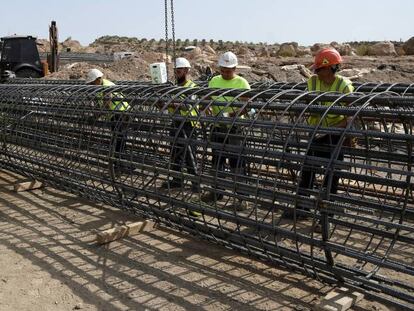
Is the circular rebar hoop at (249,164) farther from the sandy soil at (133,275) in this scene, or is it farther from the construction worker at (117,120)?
the sandy soil at (133,275)

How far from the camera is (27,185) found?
282 inches

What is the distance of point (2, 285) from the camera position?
164 inches

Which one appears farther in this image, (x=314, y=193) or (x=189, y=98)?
(x=189, y=98)

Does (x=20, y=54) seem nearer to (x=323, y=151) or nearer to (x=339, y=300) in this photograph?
(x=323, y=151)

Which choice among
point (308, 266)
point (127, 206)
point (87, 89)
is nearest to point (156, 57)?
point (87, 89)

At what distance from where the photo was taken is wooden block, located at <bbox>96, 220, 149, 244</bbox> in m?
4.95

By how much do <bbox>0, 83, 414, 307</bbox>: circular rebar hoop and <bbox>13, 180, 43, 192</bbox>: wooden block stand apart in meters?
0.18

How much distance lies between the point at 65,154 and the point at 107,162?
35.2 inches

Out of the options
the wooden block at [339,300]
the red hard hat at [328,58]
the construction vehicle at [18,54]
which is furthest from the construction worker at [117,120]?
the construction vehicle at [18,54]

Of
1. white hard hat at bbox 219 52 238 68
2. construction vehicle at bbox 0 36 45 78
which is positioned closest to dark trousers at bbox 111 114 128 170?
white hard hat at bbox 219 52 238 68

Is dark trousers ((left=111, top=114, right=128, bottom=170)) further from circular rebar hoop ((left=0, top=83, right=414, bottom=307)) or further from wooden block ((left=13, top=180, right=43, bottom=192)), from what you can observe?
wooden block ((left=13, top=180, right=43, bottom=192))

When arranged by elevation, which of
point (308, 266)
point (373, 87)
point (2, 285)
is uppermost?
point (373, 87)

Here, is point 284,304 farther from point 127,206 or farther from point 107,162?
point 107,162

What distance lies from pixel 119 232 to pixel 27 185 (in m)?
2.71
